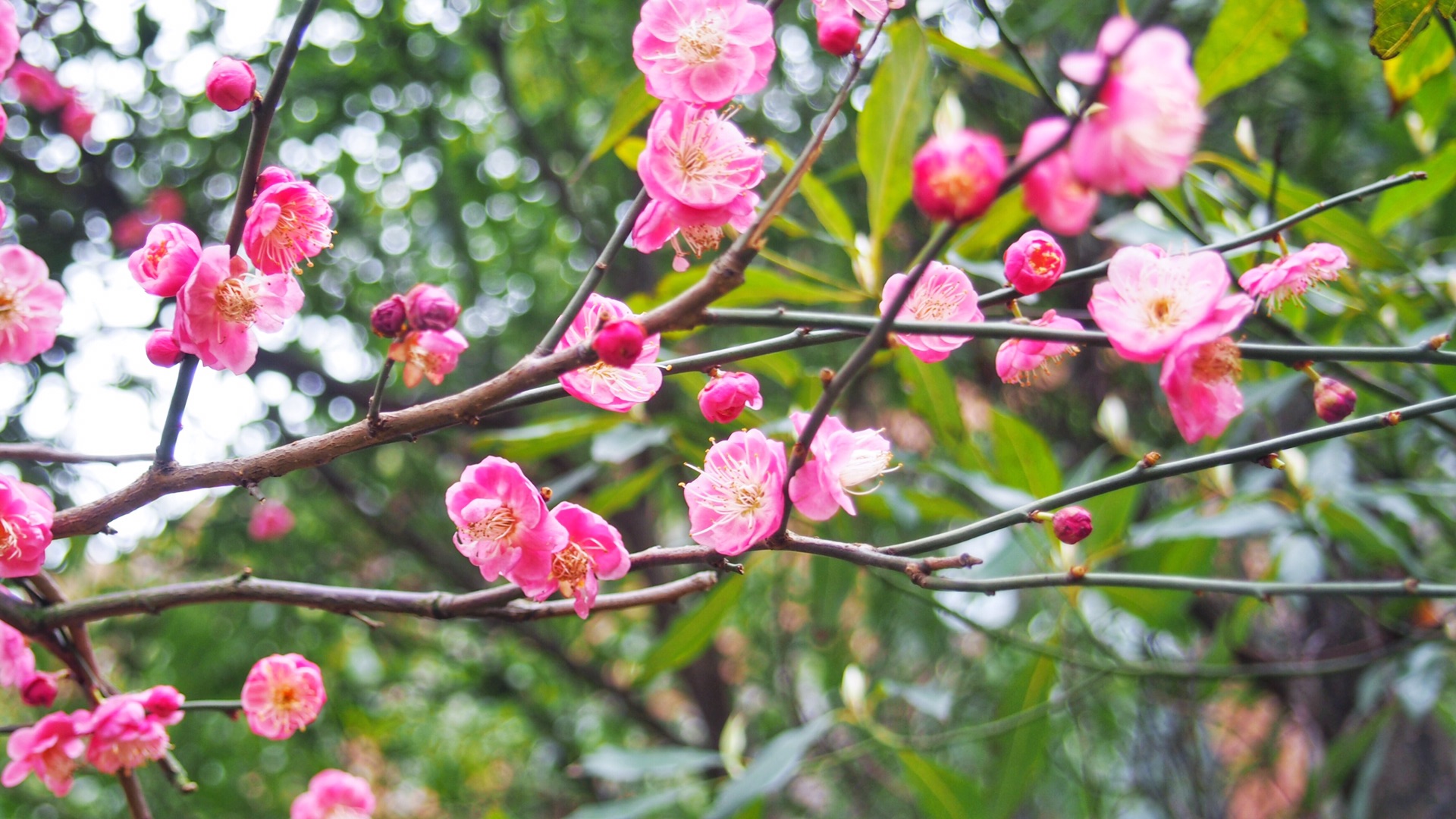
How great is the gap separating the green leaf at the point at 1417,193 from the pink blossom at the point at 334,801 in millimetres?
1432

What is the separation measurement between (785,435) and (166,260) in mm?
680

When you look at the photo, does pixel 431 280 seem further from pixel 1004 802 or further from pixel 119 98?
pixel 1004 802

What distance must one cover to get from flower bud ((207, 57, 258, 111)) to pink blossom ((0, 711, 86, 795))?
1.79 ft

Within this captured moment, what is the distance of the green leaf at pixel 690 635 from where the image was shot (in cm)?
156

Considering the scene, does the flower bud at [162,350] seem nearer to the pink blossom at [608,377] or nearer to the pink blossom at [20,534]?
the pink blossom at [20,534]

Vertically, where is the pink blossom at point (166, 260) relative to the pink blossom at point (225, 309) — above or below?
above

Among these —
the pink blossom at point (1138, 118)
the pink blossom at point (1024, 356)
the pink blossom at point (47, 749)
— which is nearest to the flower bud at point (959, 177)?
the pink blossom at point (1138, 118)

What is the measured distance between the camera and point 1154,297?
59cm

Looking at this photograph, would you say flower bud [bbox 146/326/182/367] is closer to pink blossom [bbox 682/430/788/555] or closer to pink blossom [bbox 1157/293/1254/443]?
pink blossom [bbox 682/430/788/555]

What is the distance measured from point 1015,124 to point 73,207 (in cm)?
226

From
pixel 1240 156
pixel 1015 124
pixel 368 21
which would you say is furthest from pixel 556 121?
pixel 1240 156

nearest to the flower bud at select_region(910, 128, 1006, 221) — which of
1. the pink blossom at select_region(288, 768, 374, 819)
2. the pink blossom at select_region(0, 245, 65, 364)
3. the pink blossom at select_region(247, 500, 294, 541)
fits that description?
the pink blossom at select_region(0, 245, 65, 364)

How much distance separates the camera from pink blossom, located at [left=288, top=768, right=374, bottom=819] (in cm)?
108

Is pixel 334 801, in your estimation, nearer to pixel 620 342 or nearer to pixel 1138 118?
pixel 620 342
